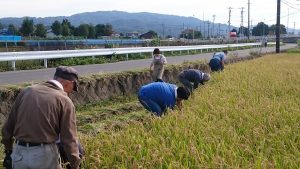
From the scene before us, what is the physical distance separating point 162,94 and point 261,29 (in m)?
126

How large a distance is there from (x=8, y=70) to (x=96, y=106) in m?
7.06

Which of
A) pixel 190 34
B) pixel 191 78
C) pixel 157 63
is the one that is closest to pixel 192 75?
pixel 191 78

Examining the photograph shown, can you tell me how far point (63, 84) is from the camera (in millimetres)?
4230

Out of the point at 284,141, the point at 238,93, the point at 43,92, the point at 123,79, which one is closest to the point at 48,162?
the point at 43,92

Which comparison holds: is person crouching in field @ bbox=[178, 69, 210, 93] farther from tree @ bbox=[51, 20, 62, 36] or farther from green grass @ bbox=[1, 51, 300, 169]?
tree @ bbox=[51, 20, 62, 36]

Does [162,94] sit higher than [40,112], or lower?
lower

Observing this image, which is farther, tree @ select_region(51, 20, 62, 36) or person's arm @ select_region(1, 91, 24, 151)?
tree @ select_region(51, 20, 62, 36)

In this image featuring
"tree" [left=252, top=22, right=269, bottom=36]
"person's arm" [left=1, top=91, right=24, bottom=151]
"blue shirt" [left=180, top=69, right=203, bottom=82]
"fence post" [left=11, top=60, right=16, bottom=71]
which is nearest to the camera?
"person's arm" [left=1, top=91, right=24, bottom=151]

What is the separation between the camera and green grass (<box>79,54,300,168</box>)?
4.76 meters

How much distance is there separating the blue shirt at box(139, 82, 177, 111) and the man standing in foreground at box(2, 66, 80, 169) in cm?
368

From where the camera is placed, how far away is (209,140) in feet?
18.0

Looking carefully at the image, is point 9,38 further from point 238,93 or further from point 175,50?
point 238,93

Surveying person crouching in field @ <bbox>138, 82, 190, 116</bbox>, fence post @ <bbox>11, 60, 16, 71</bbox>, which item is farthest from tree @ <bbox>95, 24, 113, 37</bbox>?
person crouching in field @ <bbox>138, 82, 190, 116</bbox>

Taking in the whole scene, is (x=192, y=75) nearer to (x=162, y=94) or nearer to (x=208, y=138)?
Answer: (x=162, y=94)
